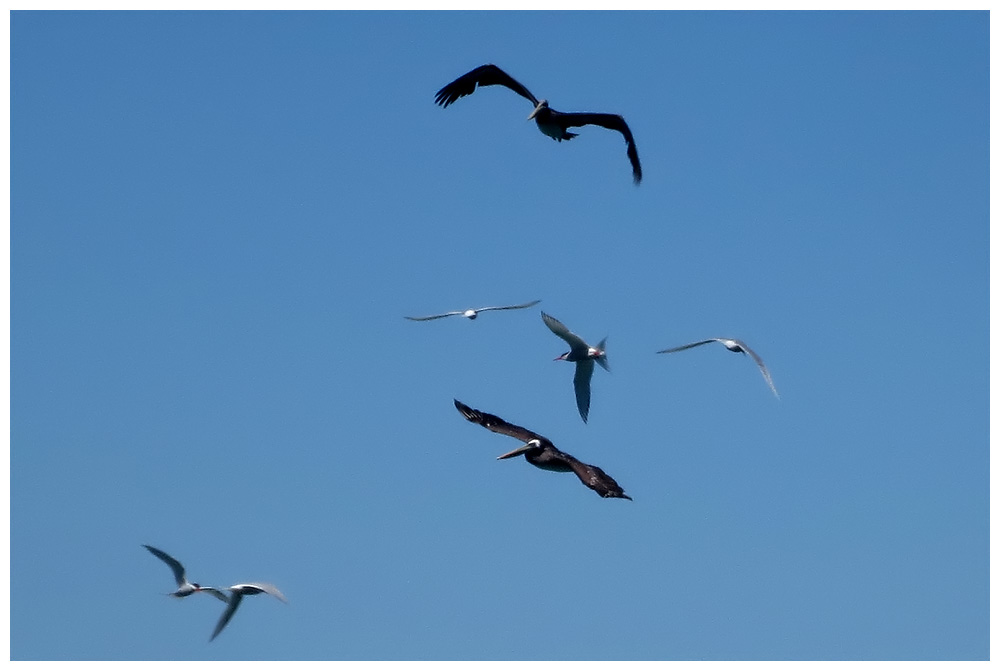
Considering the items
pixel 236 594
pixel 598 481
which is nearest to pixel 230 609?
pixel 236 594

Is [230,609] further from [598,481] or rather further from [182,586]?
[598,481]

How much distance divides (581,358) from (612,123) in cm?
533

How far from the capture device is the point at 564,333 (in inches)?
1839

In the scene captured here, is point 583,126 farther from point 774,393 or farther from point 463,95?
point 774,393

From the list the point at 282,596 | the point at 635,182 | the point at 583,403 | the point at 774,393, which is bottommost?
the point at 282,596

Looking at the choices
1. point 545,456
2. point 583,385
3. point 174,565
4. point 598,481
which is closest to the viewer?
point 598,481

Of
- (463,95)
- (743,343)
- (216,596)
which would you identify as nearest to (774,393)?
(743,343)

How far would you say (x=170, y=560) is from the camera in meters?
50.2

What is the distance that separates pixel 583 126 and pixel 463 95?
109 inches

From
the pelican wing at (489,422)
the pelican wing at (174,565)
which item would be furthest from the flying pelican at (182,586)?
the pelican wing at (489,422)

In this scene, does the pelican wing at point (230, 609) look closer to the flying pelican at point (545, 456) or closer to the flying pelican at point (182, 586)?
the flying pelican at point (182, 586)

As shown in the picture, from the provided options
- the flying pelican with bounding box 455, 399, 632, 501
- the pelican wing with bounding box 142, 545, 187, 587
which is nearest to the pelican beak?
the flying pelican with bounding box 455, 399, 632, 501

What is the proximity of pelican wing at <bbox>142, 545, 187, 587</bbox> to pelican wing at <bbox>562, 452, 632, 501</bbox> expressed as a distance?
1193 cm

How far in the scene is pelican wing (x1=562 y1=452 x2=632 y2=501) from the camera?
38.9 m
